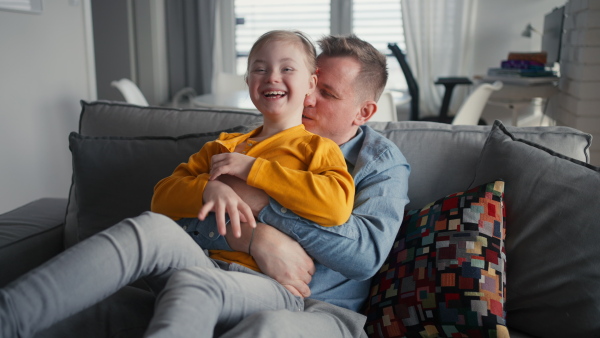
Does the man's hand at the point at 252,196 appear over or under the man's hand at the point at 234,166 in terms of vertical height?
under

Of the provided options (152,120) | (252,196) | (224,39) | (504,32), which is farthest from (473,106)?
(224,39)

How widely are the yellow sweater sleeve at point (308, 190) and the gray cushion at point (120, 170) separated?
0.44 m

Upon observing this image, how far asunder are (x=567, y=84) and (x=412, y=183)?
243 centimetres

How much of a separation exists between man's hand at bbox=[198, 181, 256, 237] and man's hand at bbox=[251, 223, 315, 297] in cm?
6

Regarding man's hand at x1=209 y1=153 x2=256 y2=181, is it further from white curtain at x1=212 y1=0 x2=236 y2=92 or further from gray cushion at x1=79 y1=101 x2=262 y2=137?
white curtain at x1=212 y1=0 x2=236 y2=92

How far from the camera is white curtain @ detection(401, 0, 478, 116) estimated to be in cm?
455

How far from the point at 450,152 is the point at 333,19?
361cm

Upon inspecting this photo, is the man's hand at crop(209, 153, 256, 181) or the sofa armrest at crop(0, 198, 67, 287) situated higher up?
the man's hand at crop(209, 153, 256, 181)

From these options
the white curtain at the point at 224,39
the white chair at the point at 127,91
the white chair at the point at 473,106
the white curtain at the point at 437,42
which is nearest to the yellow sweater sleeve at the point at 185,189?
the white chair at the point at 127,91

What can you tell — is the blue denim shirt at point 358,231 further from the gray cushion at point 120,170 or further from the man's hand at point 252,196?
the gray cushion at point 120,170

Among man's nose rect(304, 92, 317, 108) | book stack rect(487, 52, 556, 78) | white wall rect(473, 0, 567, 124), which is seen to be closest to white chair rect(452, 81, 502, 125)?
book stack rect(487, 52, 556, 78)

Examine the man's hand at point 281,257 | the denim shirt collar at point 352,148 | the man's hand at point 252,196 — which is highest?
the denim shirt collar at point 352,148

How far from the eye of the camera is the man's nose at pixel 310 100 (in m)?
1.51

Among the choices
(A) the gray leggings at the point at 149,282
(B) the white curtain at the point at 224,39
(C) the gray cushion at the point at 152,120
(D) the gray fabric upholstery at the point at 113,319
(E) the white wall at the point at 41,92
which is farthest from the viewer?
(B) the white curtain at the point at 224,39
